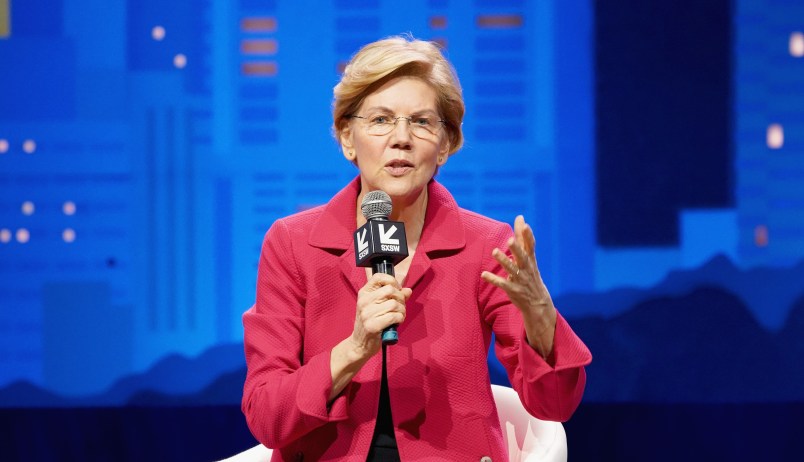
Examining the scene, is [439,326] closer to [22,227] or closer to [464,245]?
[464,245]

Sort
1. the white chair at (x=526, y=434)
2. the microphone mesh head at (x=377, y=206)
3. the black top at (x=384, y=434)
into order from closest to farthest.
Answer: the microphone mesh head at (x=377, y=206) < the black top at (x=384, y=434) < the white chair at (x=526, y=434)

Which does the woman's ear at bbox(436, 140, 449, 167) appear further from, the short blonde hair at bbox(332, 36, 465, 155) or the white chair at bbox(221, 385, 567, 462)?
the white chair at bbox(221, 385, 567, 462)

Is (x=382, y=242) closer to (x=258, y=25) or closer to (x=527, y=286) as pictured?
(x=527, y=286)

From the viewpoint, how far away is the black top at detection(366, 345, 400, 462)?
184 cm

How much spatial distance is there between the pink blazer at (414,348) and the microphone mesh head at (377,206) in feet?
0.78

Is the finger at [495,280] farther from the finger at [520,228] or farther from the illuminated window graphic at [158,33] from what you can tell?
the illuminated window graphic at [158,33]

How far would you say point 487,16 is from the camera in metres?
4.11

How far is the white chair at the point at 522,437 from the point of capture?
2.10 m

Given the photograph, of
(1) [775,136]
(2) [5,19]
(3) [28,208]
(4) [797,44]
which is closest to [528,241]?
(1) [775,136]

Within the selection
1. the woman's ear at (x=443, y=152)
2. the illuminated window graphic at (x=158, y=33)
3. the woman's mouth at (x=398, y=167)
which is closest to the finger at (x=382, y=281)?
the woman's mouth at (x=398, y=167)

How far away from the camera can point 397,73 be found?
6.17ft

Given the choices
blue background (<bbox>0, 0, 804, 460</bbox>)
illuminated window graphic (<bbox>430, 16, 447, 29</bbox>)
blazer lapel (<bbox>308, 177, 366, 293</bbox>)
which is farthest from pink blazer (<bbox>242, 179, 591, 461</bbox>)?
illuminated window graphic (<bbox>430, 16, 447, 29</bbox>)

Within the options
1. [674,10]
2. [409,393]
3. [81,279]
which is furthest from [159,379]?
[674,10]

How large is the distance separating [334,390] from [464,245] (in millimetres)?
442
